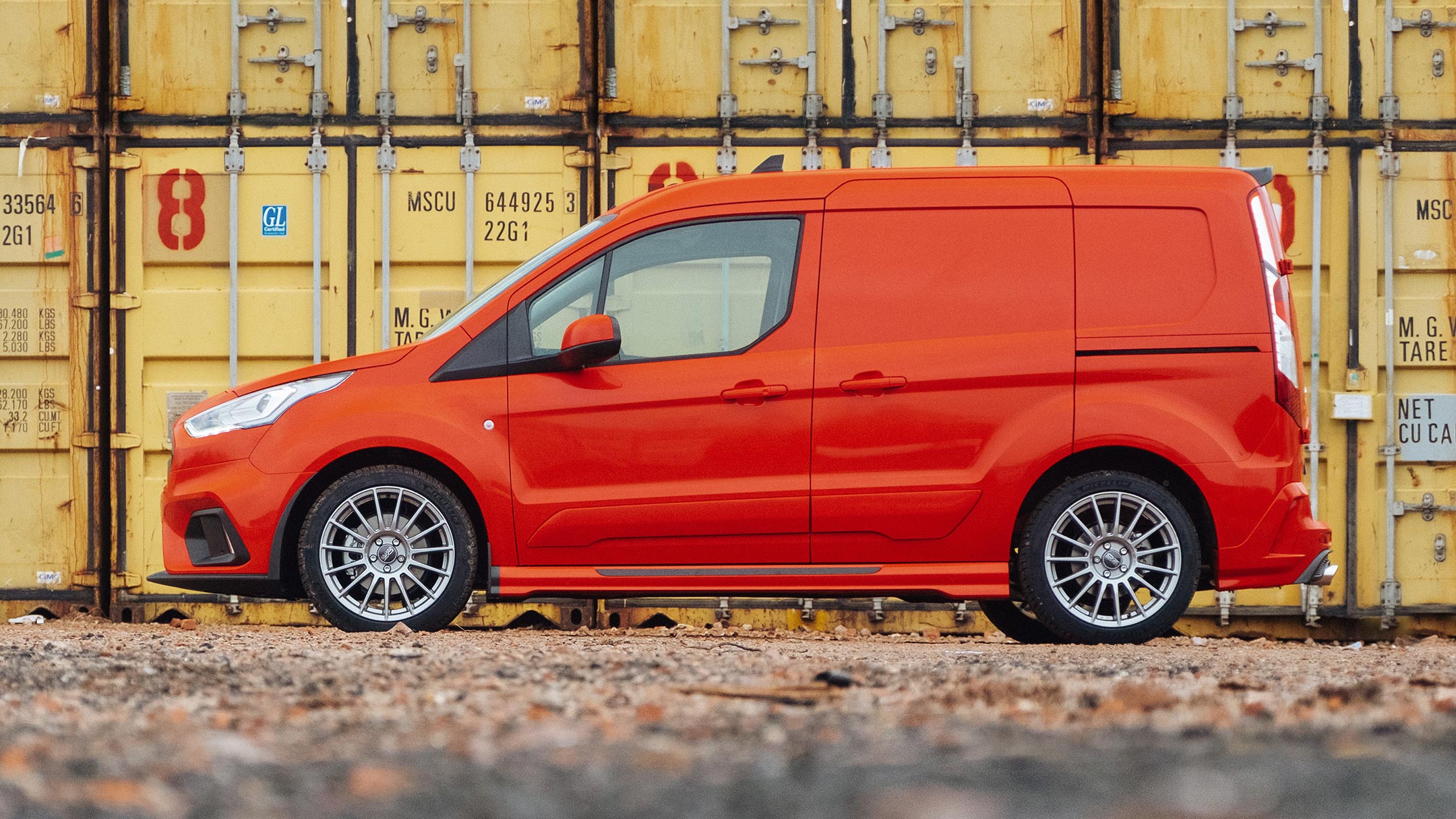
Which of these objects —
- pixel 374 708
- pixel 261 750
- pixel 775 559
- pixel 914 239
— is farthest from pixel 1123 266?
pixel 261 750

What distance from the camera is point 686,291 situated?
5.13 metres

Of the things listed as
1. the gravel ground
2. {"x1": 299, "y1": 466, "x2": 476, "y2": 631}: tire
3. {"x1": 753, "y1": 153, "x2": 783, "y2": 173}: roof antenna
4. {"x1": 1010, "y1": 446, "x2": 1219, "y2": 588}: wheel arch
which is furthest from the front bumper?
{"x1": 1010, "y1": 446, "x2": 1219, "y2": 588}: wheel arch

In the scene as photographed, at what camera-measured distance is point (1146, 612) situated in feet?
16.7

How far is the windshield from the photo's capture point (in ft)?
17.3

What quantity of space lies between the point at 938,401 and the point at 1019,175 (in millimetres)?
941

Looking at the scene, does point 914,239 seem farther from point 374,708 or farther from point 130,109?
point 130,109

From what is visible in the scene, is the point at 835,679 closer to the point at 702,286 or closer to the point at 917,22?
the point at 702,286

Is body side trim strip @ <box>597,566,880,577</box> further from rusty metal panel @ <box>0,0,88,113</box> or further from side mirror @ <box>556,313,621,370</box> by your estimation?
rusty metal panel @ <box>0,0,88,113</box>

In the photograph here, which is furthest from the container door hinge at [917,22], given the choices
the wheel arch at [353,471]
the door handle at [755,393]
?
the wheel arch at [353,471]

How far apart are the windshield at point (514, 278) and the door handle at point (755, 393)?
845mm

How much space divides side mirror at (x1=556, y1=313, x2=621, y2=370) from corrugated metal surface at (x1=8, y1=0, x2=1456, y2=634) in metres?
2.13

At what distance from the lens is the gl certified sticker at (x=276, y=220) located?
23.4 feet

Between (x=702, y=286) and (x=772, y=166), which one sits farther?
(x=772, y=166)

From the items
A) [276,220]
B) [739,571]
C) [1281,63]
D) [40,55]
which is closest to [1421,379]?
[1281,63]
